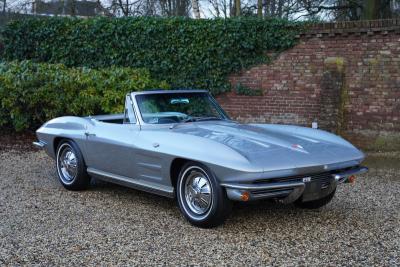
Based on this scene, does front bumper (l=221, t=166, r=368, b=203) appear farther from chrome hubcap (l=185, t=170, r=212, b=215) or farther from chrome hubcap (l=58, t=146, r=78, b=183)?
chrome hubcap (l=58, t=146, r=78, b=183)

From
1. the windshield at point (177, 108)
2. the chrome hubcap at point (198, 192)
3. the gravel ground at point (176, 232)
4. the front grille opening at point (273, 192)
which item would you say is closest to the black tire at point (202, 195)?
the chrome hubcap at point (198, 192)

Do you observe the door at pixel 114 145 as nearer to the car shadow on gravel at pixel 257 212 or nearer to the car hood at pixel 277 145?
the car shadow on gravel at pixel 257 212

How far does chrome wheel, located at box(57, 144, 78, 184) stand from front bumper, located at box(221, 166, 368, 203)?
8.91 feet

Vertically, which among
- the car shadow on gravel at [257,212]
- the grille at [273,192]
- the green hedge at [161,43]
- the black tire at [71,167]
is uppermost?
the green hedge at [161,43]

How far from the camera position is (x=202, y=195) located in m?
4.90

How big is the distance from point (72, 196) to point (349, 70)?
20.0 feet

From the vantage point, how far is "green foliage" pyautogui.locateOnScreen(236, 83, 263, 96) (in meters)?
11.0

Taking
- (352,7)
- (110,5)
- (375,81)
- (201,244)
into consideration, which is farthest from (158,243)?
(110,5)

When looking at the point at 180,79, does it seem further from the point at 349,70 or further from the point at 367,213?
the point at 367,213

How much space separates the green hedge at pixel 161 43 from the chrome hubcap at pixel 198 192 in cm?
627

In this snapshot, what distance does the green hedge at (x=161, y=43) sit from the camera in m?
10.9

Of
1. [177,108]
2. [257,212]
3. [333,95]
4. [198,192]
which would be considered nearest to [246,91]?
[333,95]

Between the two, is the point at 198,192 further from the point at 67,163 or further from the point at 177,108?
the point at 67,163

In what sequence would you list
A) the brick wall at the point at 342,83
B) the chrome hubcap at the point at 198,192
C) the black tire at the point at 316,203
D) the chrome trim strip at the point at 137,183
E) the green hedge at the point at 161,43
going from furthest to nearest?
the green hedge at the point at 161,43 < the brick wall at the point at 342,83 < the black tire at the point at 316,203 < the chrome trim strip at the point at 137,183 < the chrome hubcap at the point at 198,192
